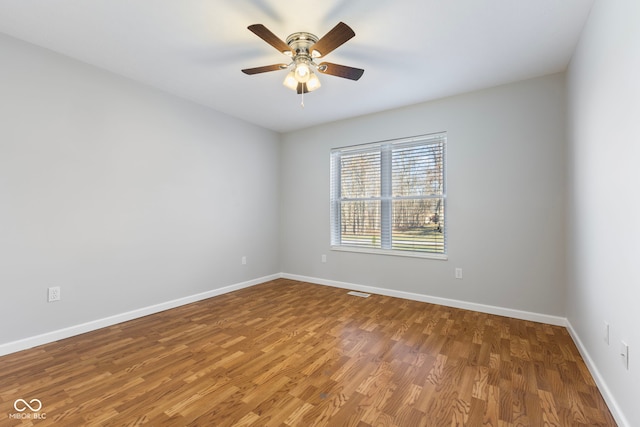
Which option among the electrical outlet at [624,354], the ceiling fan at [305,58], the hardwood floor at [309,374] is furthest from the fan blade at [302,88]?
the electrical outlet at [624,354]

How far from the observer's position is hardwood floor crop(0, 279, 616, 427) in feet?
5.19

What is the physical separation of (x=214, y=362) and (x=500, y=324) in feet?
8.94

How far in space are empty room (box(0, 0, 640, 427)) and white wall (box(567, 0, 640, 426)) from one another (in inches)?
0.8

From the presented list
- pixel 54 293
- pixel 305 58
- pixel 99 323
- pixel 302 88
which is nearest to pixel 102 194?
pixel 54 293

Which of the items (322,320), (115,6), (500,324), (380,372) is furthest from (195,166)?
(500,324)

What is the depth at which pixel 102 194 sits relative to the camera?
284 cm

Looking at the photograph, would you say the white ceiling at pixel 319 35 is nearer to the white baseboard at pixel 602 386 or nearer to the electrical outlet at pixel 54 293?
the electrical outlet at pixel 54 293

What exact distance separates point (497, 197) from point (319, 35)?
8.26ft

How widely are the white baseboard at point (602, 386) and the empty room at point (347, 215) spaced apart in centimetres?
2

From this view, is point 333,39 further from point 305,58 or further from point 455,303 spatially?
point 455,303

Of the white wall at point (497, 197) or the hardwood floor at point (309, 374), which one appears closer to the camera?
the hardwood floor at point (309, 374)

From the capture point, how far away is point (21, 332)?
7.73 ft

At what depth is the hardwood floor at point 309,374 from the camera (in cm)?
158

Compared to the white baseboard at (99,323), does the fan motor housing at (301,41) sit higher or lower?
higher
